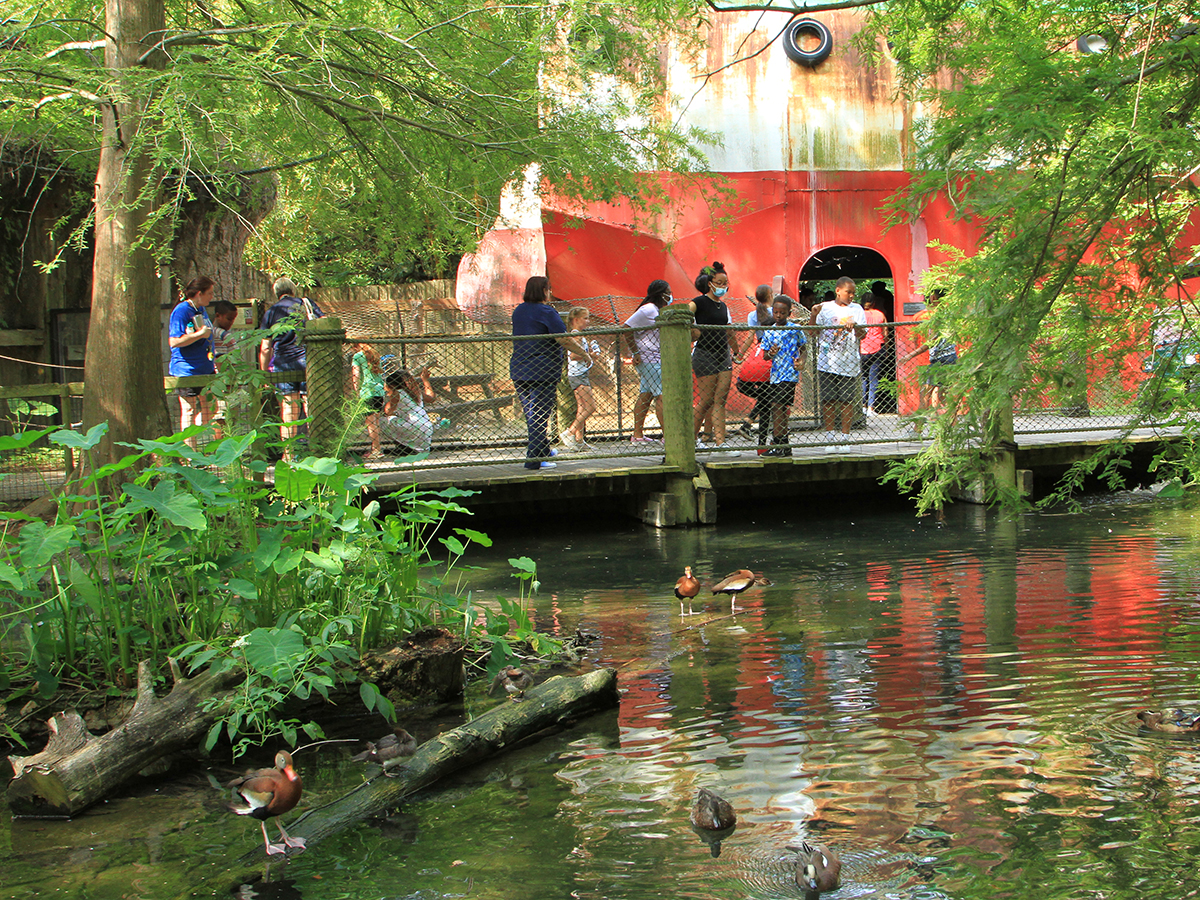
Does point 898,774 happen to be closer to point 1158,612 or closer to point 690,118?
point 1158,612

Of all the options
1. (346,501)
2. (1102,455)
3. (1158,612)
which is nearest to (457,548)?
(346,501)

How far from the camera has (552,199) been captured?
49.8 ft

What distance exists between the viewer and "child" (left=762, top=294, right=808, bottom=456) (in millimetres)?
11531

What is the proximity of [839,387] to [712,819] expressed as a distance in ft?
28.3

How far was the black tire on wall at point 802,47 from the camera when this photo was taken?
16375 millimetres

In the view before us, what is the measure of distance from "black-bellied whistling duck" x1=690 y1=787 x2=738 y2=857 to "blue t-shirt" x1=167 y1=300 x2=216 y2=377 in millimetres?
8115

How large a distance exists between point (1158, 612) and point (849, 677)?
95.6 inches

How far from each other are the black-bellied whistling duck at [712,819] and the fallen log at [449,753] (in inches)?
45.9

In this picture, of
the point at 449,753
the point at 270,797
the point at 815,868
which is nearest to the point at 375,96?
the point at 449,753

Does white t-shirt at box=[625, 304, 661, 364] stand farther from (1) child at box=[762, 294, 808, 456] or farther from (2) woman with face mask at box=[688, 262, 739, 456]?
(1) child at box=[762, 294, 808, 456]

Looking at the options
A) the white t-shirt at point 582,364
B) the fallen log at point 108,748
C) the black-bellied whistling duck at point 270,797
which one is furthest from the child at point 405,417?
the black-bellied whistling duck at point 270,797

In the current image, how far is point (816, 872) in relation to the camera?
3.40 meters

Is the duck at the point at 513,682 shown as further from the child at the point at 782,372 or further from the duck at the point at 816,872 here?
the child at the point at 782,372

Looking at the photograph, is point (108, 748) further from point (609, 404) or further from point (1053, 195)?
point (609, 404)
